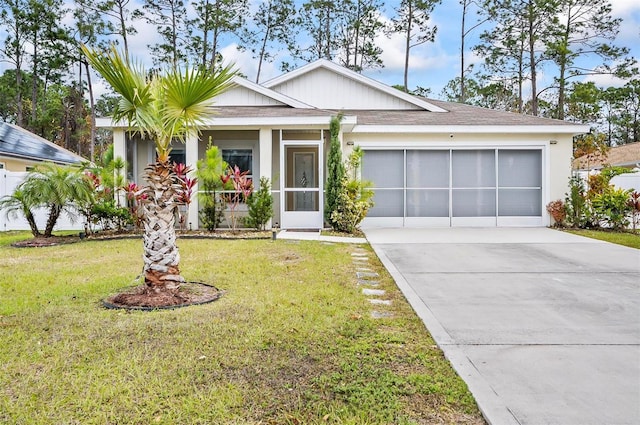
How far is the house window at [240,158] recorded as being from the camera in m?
13.9

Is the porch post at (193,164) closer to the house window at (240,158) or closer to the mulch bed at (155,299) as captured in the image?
the house window at (240,158)

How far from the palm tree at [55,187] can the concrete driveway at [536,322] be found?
645cm

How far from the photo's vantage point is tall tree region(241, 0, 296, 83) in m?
29.2

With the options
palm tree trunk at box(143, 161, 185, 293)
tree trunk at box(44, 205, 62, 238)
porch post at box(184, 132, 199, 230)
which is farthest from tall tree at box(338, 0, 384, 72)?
palm tree trunk at box(143, 161, 185, 293)

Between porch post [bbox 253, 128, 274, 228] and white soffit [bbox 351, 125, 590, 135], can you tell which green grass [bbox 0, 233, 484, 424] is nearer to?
porch post [bbox 253, 128, 274, 228]

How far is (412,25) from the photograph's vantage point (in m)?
27.9

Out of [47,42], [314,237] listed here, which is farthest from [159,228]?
[47,42]

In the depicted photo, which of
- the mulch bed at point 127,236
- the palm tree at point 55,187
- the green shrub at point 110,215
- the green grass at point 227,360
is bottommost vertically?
the green grass at point 227,360

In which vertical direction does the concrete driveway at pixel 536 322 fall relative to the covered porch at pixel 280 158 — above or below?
below

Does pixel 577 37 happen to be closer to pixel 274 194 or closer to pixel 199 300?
pixel 274 194

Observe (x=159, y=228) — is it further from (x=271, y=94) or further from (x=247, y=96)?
(x=247, y=96)

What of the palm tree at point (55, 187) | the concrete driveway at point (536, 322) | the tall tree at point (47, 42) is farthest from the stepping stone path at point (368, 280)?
the tall tree at point (47, 42)

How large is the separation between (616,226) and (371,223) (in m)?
6.64

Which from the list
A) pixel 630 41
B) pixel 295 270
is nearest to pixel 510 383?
pixel 295 270
